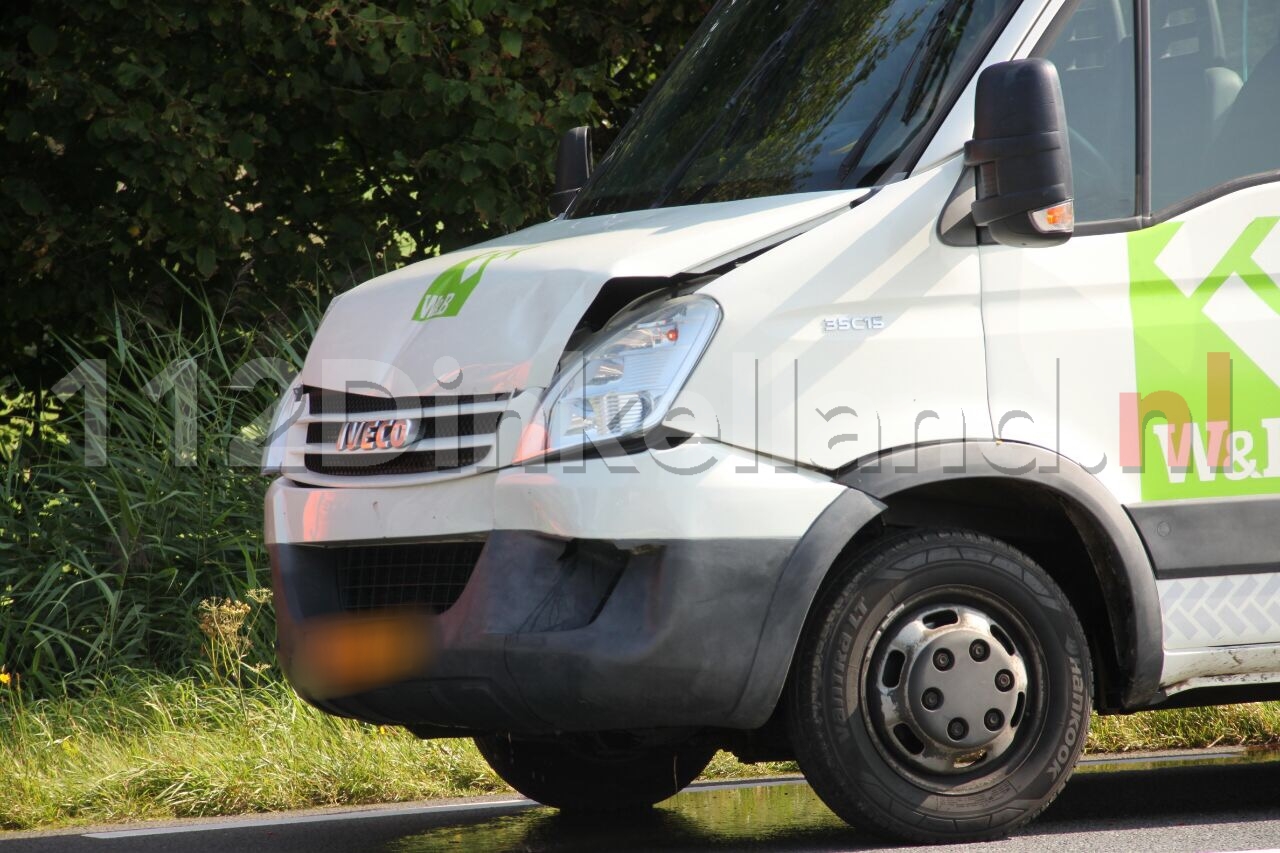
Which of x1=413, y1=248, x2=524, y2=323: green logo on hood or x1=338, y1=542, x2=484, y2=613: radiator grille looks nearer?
x1=338, y1=542, x2=484, y2=613: radiator grille

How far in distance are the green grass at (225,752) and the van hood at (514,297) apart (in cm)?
162

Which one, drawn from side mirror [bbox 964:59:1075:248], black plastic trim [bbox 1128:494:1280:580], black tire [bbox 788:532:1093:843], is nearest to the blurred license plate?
black tire [bbox 788:532:1093:843]

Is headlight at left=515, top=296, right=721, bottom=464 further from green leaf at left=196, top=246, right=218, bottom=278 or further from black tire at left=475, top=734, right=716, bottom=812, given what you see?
green leaf at left=196, top=246, right=218, bottom=278

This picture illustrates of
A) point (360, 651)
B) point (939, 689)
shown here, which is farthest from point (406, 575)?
point (939, 689)

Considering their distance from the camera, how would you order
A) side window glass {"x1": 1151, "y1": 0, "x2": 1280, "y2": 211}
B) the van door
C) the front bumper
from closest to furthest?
the front bumper → the van door → side window glass {"x1": 1151, "y1": 0, "x2": 1280, "y2": 211}

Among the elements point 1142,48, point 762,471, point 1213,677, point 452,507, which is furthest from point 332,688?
point 1142,48

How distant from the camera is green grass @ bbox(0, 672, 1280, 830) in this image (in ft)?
19.0

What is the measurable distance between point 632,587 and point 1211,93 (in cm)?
199

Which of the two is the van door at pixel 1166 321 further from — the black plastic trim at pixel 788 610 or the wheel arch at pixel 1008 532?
the black plastic trim at pixel 788 610

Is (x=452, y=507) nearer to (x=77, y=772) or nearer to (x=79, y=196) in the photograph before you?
(x=77, y=772)

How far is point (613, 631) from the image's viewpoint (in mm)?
4164

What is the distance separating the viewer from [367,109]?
30.9 ft

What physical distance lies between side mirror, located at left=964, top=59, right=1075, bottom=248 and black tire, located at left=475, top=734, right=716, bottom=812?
1918mm

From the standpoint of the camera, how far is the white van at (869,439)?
4215 mm
